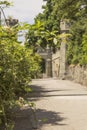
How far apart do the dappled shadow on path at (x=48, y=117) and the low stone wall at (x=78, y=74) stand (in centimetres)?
1681

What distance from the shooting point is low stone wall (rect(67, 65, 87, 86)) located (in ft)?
103

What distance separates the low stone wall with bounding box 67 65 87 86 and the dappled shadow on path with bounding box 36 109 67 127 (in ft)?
55.2

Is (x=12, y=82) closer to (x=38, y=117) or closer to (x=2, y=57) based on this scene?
(x=2, y=57)

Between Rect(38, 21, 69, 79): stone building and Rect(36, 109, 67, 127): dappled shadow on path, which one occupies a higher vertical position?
Rect(36, 109, 67, 127): dappled shadow on path

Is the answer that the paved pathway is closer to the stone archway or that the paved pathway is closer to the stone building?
the stone building

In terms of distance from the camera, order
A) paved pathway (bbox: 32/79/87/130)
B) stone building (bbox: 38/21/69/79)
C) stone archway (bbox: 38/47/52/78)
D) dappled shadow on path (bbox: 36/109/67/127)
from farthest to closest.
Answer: stone archway (bbox: 38/47/52/78), stone building (bbox: 38/21/69/79), dappled shadow on path (bbox: 36/109/67/127), paved pathway (bbox: 32/79/87/130)

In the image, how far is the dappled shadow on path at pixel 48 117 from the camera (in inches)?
454

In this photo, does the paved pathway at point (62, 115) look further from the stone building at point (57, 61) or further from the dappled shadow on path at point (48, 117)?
the stone building at point (57, 61)

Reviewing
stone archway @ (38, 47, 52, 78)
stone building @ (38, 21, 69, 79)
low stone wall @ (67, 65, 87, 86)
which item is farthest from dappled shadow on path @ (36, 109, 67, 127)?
stone archway @ (38, 47, 52, 78)

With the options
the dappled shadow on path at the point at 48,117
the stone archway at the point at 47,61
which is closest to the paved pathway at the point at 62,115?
the dappled shadow on path at the point at 48,117

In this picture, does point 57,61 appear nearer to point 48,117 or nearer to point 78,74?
point 78,74

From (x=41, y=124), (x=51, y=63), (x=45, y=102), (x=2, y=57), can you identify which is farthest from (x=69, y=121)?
(x=51, y=63)

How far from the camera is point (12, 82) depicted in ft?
18.9

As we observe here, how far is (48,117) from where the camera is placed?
40.9ft
